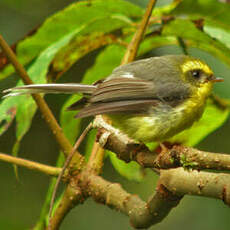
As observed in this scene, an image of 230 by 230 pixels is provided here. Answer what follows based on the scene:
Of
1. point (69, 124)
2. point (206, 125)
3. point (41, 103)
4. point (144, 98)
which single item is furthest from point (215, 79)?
point (41, 103)

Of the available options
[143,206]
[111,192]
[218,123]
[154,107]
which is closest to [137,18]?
[154,107]

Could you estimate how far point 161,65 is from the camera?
2594mm

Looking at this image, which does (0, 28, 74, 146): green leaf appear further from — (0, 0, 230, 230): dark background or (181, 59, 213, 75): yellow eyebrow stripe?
(0, 0, 230, 230): dark background

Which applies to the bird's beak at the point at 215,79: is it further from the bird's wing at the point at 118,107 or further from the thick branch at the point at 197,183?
the thick branch at the point at 197,183

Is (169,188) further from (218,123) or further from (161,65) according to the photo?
(161,65)

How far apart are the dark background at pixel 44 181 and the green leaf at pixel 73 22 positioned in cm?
135

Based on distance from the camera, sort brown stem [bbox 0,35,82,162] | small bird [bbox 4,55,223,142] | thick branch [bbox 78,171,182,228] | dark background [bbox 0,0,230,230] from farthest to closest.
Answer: dark background [bbox 0,0,230,230] → small bird [bbox 4,55,223,142] → brown stem [bbox 0,35,82,162] → thick branch [bbox 78,171,182,228]

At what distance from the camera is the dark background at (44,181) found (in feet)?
12.3

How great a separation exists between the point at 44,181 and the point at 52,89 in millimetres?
1918

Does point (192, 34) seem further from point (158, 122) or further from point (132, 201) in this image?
point (132, 201)

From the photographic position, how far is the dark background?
374cm

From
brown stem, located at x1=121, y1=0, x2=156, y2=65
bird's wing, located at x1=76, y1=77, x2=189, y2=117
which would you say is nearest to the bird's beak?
bird's wing, located at x1=76, y1=77, x2=189, y2=117

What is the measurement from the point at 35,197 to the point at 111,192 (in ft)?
7.06

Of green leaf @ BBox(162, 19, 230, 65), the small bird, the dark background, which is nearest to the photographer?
green leaf @ BBox(162, 19, 230, 65)
